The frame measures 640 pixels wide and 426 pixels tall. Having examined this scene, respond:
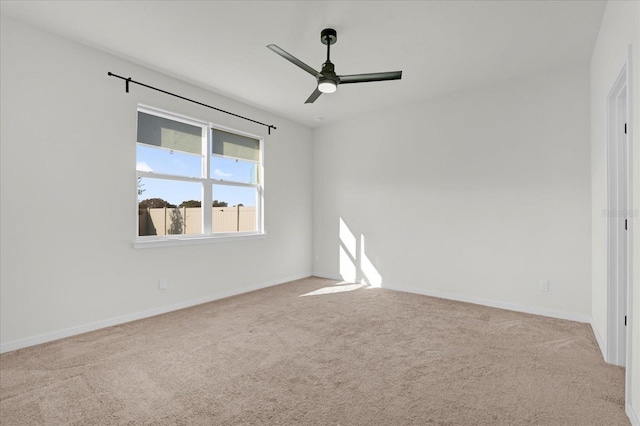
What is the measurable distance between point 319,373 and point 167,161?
3.09m

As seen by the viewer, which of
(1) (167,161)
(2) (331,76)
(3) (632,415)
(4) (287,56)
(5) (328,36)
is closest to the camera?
(3) (632,415)

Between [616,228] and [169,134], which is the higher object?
[169,134]

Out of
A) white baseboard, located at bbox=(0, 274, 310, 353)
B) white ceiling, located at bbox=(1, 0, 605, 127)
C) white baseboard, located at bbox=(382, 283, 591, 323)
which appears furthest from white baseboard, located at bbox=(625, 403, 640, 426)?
white baseboard, located at bbox=(0, 274, 310, 353)

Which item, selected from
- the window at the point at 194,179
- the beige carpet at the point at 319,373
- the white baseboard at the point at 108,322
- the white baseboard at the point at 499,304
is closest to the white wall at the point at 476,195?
the white baseboard at the point at 499,304

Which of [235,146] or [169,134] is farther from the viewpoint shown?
[235,146]

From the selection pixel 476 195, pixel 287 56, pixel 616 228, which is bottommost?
pixel 616 228

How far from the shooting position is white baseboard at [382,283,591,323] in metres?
3.52

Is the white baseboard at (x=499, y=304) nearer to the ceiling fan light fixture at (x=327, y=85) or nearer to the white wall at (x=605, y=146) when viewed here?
the white wall at (x=605, y=146)

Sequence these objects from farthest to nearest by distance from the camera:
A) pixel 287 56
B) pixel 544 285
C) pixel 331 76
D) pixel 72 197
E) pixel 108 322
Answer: pixel 544 285 < pixel 108 322 < pixel 72 197 < pixel 331 76 < pixel 287 56

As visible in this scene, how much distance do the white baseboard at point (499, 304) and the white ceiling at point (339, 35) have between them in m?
2.81

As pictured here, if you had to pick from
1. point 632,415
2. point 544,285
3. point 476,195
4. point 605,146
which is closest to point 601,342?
point 544,285

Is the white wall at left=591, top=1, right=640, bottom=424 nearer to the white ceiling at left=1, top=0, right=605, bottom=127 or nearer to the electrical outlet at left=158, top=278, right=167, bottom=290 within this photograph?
the white ceiling at left=1, top=0, right=605, bottom=127

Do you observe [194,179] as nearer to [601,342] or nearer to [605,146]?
[605,146]

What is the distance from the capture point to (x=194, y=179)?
13.7 ft
